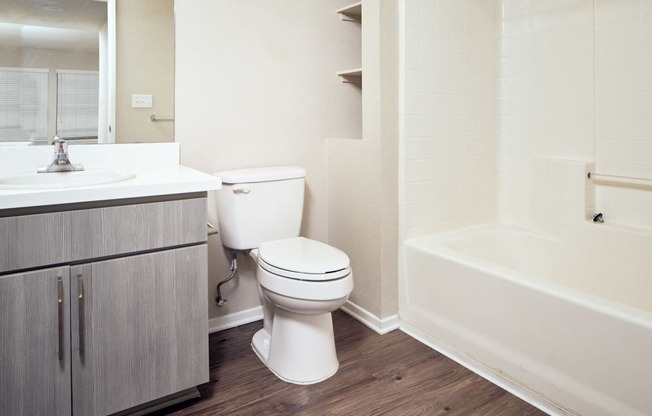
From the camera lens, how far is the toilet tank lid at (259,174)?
206 cm

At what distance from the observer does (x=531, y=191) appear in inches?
99.0

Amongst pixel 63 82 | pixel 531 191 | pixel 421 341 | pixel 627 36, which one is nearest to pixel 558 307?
pixel 421 341

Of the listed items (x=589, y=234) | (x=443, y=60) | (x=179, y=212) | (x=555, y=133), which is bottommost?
(x=589, y=234)

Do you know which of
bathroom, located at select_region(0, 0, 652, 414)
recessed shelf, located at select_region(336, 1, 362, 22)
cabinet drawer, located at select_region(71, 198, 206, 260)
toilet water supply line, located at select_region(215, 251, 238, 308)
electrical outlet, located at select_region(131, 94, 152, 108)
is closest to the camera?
cabinet drawer, located at select_region(71, 198, 206, 260)

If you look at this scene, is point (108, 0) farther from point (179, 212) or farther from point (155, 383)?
point (155, 383)

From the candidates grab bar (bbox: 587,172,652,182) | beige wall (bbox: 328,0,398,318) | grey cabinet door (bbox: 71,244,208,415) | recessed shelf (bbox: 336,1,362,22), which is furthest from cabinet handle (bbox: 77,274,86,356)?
grab bar (bbox: 587,172,652,182)

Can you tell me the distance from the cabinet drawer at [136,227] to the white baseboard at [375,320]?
1.11 metres

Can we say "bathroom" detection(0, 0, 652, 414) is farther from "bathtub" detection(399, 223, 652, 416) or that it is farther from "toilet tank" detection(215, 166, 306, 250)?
"toilet tank" detection(215, 166, 306, 250)

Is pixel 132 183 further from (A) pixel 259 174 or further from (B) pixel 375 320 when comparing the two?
(B) pixel 375 320

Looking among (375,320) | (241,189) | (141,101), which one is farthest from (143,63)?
(375,320)

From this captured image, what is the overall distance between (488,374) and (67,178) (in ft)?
6.15

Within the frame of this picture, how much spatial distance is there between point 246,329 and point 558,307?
1.48m

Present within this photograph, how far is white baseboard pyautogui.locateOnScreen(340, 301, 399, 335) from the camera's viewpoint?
7.54ft

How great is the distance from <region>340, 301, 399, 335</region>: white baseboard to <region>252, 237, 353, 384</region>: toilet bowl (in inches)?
15.6
